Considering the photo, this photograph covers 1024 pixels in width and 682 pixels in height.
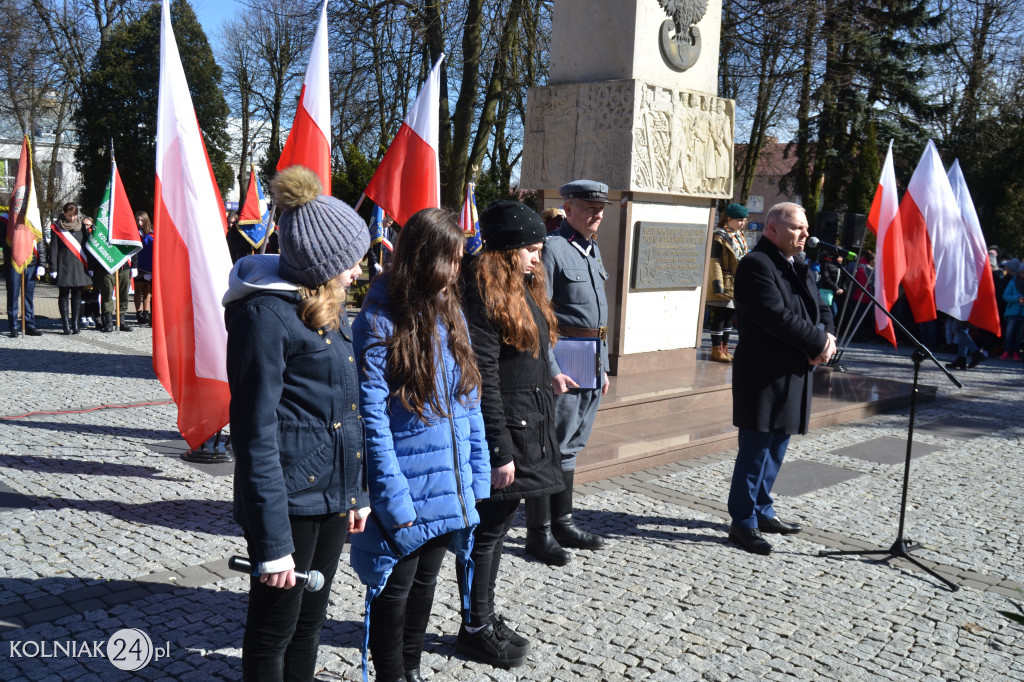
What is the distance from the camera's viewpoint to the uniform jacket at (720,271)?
32.1 ft

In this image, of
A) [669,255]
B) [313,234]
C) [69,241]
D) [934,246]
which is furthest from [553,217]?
[69,241]

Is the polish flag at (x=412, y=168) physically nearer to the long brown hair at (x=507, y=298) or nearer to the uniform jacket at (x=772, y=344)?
the uniform jacket at (x=772, y=344)

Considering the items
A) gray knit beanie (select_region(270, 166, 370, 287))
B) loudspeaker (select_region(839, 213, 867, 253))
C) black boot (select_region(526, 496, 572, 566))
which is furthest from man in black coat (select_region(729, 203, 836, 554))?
gray knit beanie (select_region(270, 166, 370, 287))

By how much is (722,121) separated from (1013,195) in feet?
48.3

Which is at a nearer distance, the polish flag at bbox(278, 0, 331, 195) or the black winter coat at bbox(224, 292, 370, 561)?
the black winter coat at bbox(224, 292, 370, 561)

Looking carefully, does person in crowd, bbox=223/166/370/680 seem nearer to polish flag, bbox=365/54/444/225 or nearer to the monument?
polish flag, bbox=365/54/444/225

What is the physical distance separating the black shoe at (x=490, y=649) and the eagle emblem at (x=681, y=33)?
643cm

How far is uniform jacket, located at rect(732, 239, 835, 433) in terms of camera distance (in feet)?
15.3

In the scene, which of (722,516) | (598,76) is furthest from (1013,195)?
(722,516)

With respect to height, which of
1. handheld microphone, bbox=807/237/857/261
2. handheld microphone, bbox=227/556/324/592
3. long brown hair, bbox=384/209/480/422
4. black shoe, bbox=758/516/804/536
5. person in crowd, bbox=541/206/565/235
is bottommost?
black shoe, bbox=758/516/804/536

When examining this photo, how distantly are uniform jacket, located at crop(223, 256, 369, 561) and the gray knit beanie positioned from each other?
0.20 ft

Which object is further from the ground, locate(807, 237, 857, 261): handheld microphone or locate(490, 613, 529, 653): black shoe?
locate(807, 237, 857, 261): handheld microphone

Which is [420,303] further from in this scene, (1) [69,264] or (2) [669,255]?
(1) [69,264]

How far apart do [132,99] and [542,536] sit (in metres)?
24.5
